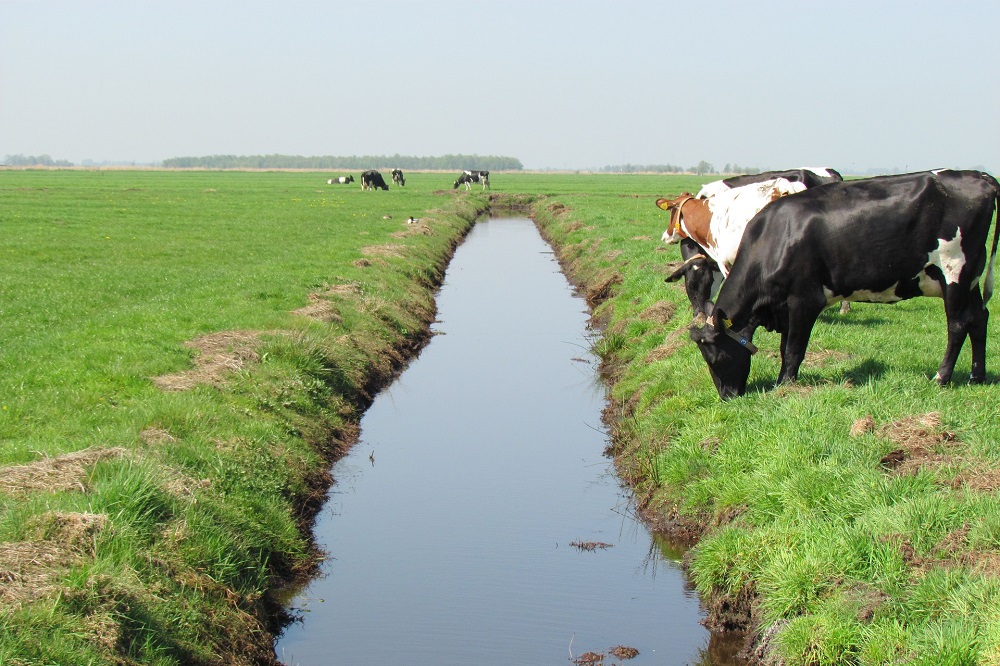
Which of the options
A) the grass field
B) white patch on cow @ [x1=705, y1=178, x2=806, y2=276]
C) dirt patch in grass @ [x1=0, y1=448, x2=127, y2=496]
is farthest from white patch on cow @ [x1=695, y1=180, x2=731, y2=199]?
dirt patch in grass @ [x1=0, y1=448, x2=127, y2=496]

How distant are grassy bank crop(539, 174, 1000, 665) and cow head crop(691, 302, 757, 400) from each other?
0.25 meters

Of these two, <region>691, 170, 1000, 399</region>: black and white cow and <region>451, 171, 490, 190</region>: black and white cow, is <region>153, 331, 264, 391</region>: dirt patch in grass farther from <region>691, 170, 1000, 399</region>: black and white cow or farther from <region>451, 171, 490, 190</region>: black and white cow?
<region>451, 171, 490, 190</region>: black and white cow

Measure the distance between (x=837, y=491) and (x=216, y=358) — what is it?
8210 millimetres

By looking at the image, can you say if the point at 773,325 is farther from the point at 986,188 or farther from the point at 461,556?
the point at 461,556

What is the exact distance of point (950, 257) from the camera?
9930 mm

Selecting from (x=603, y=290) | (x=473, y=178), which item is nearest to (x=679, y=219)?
(x=603, y=290)

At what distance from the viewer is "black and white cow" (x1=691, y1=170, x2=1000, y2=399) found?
992 centimetres

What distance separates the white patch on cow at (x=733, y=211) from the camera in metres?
13.1

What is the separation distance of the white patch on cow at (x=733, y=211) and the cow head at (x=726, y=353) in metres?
2.42

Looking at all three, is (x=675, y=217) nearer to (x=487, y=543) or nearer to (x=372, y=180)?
(x=487, y=543)

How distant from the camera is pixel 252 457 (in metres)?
9.55

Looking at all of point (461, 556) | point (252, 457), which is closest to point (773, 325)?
point (461, 556)

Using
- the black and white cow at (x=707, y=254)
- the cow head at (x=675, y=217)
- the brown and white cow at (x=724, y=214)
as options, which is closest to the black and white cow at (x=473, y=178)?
the cow head at (x=675, y=217)

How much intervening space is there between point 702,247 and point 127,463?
8955 mm
